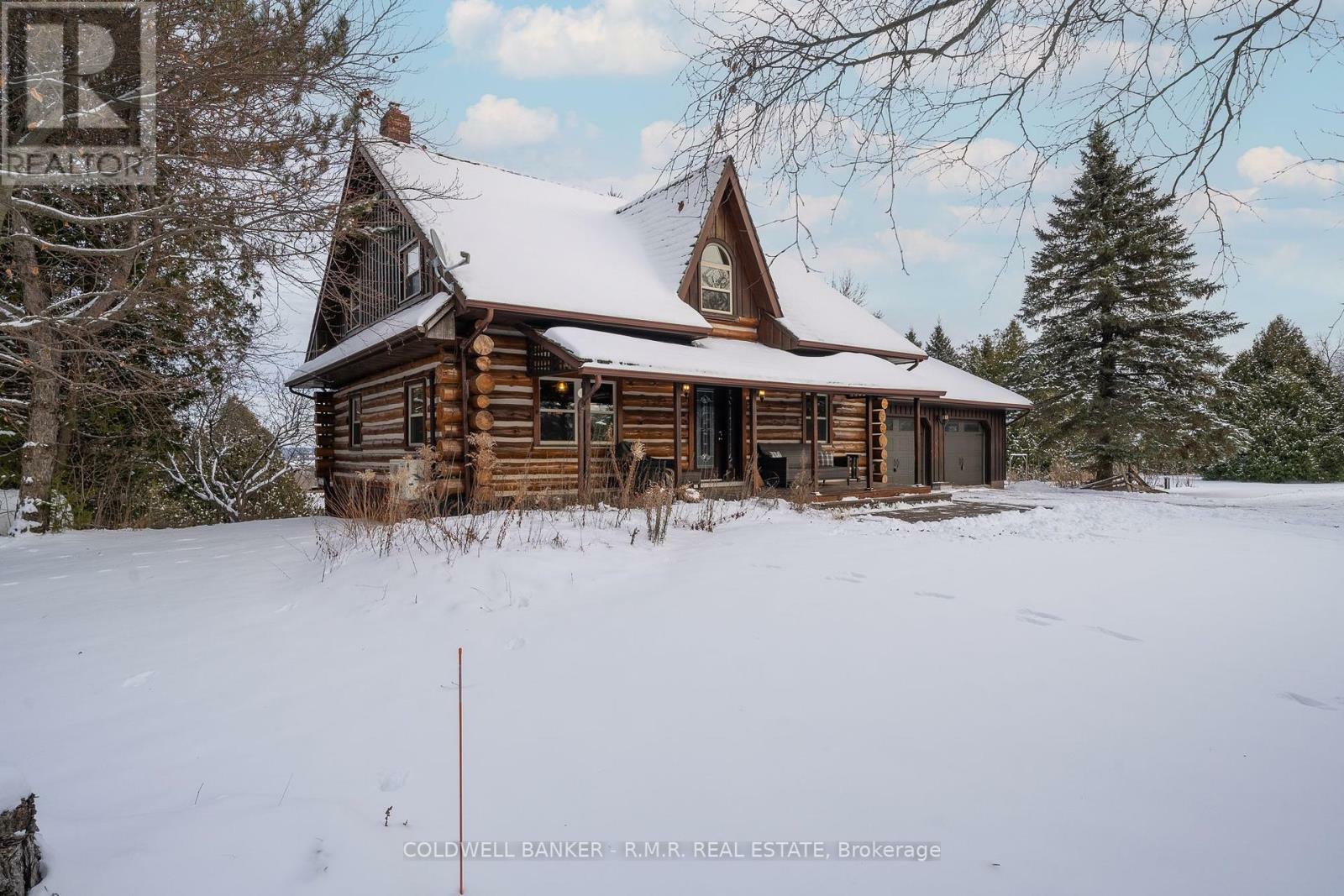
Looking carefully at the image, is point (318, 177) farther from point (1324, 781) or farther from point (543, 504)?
point (1324, 781)

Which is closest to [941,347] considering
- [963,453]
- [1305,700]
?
[963,453]

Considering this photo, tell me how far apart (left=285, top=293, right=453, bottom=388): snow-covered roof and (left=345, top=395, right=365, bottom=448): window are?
1058 millimetres

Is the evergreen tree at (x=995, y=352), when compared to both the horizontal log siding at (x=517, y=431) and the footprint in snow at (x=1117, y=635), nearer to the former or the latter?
the horizontal log siding at (x=517, y=431)

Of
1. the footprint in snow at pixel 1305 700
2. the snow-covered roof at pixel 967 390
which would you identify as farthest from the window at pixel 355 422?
the footprint in snow at pixel 1305 700

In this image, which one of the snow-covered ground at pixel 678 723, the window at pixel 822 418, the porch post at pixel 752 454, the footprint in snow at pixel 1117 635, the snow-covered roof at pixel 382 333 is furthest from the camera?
the window at pixel 822 418

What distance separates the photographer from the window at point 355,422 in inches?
630

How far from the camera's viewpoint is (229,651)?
4.38 metres

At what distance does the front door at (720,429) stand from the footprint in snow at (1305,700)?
11.4m

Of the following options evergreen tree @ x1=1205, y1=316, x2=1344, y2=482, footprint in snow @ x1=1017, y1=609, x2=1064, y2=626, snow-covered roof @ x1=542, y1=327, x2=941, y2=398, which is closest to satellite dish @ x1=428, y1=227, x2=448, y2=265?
snow-covered roof @ x1=542, y1=327, x2=941, y2=398

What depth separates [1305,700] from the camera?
140 inches

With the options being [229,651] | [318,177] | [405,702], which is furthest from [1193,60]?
[318,177]

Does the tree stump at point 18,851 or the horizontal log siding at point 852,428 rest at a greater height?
the horizontal log siding at point 852,428

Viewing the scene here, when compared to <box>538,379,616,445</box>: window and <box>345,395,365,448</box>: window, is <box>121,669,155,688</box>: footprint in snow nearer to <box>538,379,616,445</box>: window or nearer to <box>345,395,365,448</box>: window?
<box>538,379,616,445</box>: window

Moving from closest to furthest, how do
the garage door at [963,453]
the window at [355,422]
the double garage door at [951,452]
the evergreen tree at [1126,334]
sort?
the window at [355,422] → the evergreen tree at [1126,334] → the double garage door at [951,452] → the garage door at [963,453]
